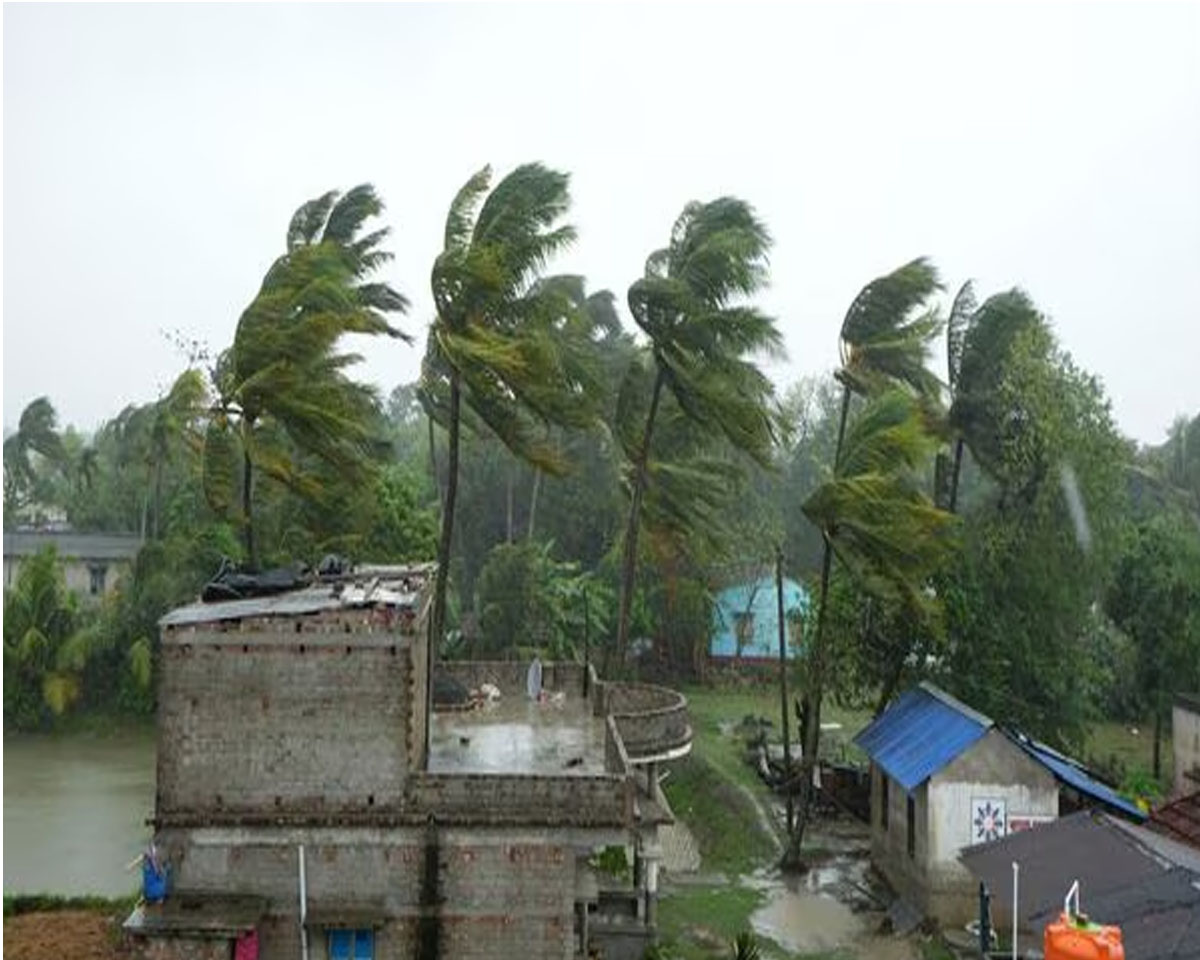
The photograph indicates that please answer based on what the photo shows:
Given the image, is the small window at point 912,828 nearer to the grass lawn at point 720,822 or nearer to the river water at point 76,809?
the grass lawn at point 720,822

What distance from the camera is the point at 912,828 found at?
68.8 feet

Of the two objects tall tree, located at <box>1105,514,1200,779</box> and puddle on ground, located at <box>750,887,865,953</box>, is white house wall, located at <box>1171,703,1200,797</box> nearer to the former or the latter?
tall tree, located at <box>1105,514,1200,779</box>

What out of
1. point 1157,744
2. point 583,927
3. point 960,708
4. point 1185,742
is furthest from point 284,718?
point 1157,744

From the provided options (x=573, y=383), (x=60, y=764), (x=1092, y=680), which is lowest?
(x=60, y=764)

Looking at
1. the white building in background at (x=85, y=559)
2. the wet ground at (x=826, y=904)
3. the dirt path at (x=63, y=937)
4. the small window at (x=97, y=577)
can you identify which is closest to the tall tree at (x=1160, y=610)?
the wet ground at (x=826, y=904)

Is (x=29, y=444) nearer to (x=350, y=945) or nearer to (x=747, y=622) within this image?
(x=747, y=622)

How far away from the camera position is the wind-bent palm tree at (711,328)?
25.2m

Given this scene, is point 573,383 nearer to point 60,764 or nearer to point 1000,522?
point 1000,522

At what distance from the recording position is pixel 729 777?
29.4 metres

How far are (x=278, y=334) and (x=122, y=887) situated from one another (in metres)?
10.2

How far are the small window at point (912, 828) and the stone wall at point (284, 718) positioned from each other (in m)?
10.4

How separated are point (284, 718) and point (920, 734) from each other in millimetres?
12224

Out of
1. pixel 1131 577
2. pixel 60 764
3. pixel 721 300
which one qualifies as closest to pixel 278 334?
pixel 721 300

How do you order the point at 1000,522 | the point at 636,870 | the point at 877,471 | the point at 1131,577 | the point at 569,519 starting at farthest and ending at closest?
the point at 569,519, the point at 1131,577, the point at 1000,522, the point at 877,471, the point at 636,870
